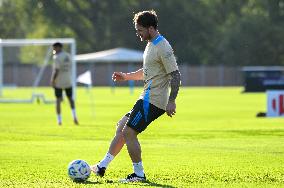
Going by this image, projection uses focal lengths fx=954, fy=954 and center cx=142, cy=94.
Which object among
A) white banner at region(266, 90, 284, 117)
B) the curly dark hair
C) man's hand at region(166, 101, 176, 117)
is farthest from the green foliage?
man's hand at region(166, 101, 176, 117)

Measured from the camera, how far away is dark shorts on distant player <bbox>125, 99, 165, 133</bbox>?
38.4ft

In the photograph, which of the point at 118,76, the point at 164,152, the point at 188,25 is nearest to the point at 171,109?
the point at 118,76

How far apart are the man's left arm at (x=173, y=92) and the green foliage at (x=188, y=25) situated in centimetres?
8249

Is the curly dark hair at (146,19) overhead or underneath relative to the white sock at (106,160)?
overhead

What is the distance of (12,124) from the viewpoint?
2692cm

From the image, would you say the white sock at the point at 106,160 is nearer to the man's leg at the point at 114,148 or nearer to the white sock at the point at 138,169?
the man's leg at the point at 114,148

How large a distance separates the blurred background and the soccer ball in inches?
3073

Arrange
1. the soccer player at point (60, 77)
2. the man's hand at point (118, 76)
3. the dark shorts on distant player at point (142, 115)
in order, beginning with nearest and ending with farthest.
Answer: the dark shorts on distant player at point (142, 115) < the man's hand at point (118, 76) < the soccer player at point (60, 77)

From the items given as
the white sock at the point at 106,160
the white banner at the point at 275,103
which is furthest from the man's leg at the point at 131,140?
the white banner at the point at 275,103

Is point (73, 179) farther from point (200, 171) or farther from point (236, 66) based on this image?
point (236, 66)

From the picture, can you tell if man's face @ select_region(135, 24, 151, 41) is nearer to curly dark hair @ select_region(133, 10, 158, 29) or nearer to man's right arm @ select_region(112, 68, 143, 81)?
curly dark hair @ select_region(133, 10, 158, 29)

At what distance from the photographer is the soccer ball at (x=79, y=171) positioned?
11.7 m

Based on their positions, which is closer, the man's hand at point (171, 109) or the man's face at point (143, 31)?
the man's hand at point (171, 109)

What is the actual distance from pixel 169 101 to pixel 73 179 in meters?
1.58
